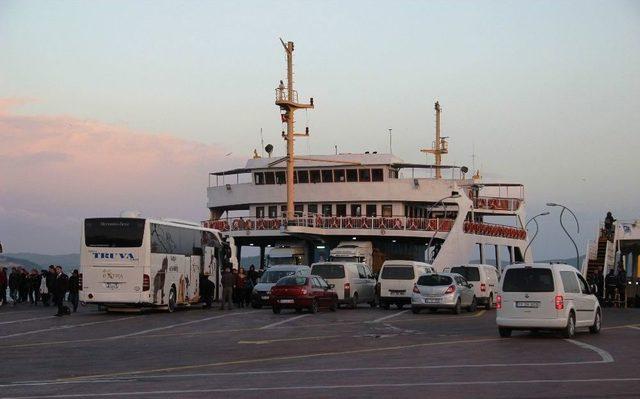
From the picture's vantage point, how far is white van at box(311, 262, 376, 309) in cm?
4072

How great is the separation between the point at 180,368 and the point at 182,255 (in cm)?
2138

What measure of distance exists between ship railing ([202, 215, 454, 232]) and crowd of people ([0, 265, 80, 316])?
18283 mm

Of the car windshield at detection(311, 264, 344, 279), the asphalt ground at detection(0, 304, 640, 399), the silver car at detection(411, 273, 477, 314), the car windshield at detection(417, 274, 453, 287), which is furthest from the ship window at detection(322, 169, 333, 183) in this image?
the asphalt ground at detection(0, 304, 640, 399)

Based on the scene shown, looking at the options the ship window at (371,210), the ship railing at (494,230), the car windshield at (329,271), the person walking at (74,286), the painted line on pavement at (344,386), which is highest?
the ship window at (371,210)

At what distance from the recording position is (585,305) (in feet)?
82.2

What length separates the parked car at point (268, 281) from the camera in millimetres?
40688

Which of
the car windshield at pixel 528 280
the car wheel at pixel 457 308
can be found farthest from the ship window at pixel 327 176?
the car windshield at pixel 528 280

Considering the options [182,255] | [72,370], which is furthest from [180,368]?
[182,255]

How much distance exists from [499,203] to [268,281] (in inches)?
1298

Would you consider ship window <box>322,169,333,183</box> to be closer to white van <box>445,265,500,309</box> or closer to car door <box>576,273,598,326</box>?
white van <box>445,265,500,309</box>

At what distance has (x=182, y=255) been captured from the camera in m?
38.8

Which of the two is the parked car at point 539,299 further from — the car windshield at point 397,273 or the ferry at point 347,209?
the ferry at point 347,209

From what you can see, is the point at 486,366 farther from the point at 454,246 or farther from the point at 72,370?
the point at 454,246

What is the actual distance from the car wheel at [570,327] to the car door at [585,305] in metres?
0.31
